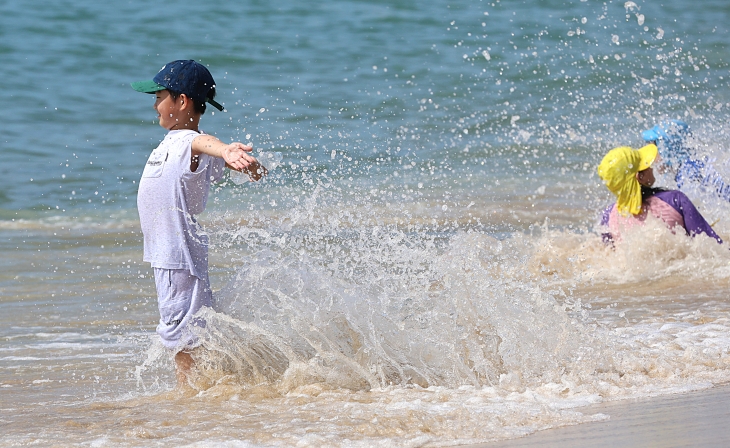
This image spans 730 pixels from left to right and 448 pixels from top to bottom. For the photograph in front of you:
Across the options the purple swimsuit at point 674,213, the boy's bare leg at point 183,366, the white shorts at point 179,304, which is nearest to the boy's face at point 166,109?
the white shorts at point 179,304

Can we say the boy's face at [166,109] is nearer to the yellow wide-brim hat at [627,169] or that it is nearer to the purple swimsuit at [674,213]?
the yellow wide-brim hat at [627,169]

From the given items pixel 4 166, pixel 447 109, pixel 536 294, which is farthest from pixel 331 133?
pixel 536 294

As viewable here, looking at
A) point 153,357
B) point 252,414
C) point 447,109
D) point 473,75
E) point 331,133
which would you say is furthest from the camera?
point 473,75

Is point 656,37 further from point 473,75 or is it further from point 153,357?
point 153,357

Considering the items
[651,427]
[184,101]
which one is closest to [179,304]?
[184,101]

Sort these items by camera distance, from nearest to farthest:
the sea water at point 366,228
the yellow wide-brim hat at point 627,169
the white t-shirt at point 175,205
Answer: the white t-shirt at point 175,205 → the sea water at point 366,228 → the yellow wide-brim hat at point 627,169

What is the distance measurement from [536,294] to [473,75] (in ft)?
50.9

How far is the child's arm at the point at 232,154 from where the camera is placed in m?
3.92

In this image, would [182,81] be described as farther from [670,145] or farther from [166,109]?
[670,145]

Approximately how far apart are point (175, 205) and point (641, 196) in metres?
4.36

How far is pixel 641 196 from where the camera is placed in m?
7.57

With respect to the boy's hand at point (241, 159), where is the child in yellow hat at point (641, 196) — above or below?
below

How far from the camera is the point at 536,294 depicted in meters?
4.82

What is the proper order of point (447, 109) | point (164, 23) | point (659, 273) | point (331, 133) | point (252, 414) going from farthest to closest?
point (164, 23), point (447, 109), point (331, 133), point (659, 273), point (252, 414)
